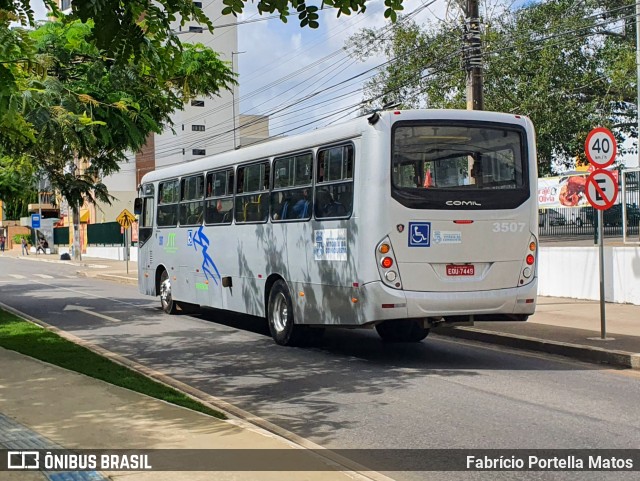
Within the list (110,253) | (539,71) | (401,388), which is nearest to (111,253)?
(110,253)

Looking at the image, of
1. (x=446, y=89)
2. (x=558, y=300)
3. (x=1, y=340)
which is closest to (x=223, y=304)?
(x=1, y=340)

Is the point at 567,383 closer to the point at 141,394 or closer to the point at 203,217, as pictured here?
the point at 141,394

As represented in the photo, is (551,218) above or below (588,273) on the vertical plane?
above

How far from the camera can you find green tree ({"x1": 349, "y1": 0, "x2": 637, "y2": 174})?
33.8 m

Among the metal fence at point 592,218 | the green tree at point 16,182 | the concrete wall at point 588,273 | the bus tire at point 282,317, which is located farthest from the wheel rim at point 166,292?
the concrete wall at point 588,273

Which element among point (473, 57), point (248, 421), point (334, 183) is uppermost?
point (473, 57)

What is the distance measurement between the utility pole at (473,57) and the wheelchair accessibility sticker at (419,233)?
21.1ft

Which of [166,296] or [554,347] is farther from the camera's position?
[166,296]

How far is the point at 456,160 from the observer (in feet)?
34.4

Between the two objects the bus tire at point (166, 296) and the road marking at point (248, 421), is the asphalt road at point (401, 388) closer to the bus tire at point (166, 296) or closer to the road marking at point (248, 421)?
the road marking at point (248, 421)

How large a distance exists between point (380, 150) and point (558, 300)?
9.28m

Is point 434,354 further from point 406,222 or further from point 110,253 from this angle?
point 110,253

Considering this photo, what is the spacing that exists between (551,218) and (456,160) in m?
10.8

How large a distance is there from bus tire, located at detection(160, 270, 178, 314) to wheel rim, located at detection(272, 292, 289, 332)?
17.5ft
